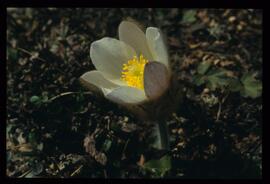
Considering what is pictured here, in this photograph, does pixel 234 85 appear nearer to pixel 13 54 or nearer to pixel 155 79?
pixel 155 79

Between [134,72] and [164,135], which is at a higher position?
[134,72]

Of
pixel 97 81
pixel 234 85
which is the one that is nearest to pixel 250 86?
pixel 234 85

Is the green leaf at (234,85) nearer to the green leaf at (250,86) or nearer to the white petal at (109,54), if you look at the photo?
the green leaf at (250,86)

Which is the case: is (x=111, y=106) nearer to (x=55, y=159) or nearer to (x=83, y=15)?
(x=55, y=159)

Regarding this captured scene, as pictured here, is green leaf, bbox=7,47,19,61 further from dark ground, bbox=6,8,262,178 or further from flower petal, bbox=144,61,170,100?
flower petal, bbox=144,61,170,100

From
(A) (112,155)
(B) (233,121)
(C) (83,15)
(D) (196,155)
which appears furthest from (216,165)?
(C) (83,15)
